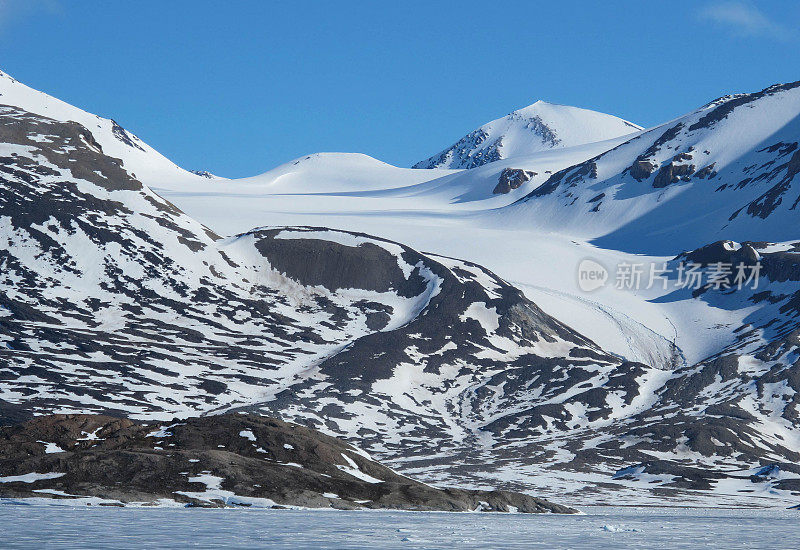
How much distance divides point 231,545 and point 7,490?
45198 mm

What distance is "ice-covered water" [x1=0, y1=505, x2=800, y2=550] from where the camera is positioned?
54844mm

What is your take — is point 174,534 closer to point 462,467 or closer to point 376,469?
point 376,469

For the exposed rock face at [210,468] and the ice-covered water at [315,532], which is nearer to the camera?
the ice-covered water at [315,532]

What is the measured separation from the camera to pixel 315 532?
2532 inches

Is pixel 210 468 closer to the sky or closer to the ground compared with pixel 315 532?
closer to the sky

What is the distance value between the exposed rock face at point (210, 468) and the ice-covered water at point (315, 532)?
828cm

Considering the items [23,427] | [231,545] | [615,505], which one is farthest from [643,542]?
[615,505]

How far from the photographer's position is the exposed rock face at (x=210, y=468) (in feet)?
313

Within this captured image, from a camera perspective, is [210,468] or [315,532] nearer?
[315,532]

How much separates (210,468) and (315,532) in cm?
4032

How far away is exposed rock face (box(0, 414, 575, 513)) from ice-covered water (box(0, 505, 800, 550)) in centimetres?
828

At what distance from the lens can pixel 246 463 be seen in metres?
106

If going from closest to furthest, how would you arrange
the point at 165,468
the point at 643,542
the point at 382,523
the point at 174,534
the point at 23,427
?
the point at 174,534 < the point at 643,542 < the point at 382,523 < the point at 165,468 < the point at 23,427

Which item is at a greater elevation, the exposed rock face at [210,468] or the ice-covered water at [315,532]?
the exposed rock face at [210,468]
